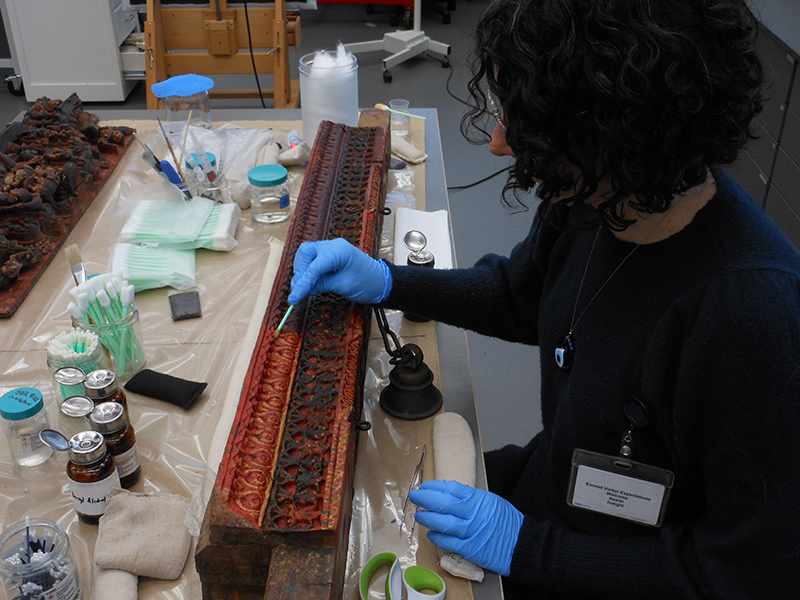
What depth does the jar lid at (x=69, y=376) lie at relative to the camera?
1.13 metres

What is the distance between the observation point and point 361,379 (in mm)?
1184

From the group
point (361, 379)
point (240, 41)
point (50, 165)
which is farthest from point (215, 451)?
point (240, 41)

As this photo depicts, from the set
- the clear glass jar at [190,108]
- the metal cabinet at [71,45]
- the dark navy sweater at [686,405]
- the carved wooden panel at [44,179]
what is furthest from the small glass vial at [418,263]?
the metal cabinet at [71,45]

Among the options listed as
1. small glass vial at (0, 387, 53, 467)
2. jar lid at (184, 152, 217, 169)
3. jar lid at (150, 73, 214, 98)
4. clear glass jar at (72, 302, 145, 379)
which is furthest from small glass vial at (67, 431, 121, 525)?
jar lid at (150, 73, 214, 98)

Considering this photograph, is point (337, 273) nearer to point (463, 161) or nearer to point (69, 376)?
point (69, 376)

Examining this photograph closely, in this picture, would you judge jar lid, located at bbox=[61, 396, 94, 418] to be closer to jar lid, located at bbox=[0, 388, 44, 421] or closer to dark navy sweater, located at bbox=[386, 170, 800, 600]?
jar lid, located at bbox=[0, 388, 44, 421]

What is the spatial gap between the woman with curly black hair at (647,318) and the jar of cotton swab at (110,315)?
623 millimetres

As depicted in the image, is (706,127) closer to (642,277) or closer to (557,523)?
(642,277)

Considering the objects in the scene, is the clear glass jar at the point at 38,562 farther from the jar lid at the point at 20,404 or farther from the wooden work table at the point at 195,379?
the jar lid at the point at 20,404

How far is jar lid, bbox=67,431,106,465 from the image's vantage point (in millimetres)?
928

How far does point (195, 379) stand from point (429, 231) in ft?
2.45

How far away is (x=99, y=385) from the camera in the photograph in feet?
3.45

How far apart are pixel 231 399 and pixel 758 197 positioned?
289cm

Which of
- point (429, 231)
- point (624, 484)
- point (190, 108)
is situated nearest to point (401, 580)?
point (624, 484)
